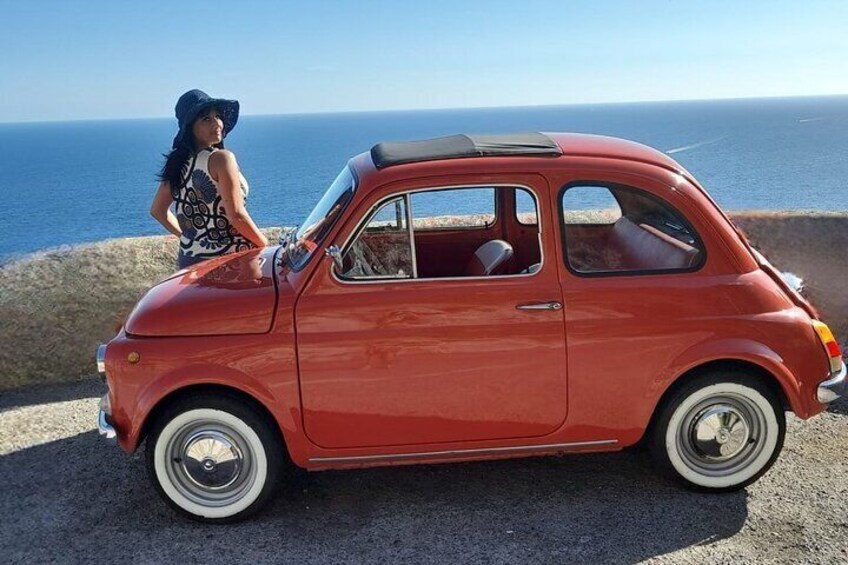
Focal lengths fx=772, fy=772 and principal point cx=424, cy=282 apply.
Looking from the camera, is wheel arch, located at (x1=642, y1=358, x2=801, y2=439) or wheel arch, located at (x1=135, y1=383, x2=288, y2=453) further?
wheel arch, located at (x1=642, y1=358, x2=801, y2=439)

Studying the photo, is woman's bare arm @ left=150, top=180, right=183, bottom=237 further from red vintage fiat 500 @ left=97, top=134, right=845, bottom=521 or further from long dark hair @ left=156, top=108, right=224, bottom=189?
red vintage fiat 500 @ left=97, top=134, right=845, bottom=521

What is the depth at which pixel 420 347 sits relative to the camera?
4023mm

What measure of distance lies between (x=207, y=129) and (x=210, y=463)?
85.1 inches

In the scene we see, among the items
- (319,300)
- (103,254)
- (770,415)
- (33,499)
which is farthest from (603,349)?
(103,254)

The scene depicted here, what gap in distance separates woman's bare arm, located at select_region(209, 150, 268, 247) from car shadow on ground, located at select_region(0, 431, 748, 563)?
1.66 metres

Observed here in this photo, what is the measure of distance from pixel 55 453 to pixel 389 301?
290cm

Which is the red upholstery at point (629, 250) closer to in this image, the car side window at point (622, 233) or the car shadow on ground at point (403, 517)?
the car side window at point (622, 233)

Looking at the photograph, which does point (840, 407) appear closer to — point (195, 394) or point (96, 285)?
point (195, 394)

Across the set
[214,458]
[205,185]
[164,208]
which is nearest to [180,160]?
[205,185]

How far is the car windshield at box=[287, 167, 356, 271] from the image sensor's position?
413cm

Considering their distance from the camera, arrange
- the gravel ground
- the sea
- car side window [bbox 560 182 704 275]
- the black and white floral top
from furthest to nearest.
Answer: the sea
the black and white floral top
car side window [bbox 560 182 704 275]
the gravel ground

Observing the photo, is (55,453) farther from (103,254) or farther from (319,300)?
(103,254)

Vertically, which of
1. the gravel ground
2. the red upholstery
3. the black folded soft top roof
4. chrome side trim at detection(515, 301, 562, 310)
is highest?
the black folded soft top roof

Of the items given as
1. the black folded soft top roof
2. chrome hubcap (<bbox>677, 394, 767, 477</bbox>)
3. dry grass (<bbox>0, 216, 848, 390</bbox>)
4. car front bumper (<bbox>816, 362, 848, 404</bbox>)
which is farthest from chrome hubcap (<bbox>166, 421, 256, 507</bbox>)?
dry grass (<bbox>0, 216, 848, 390</bbox>)
